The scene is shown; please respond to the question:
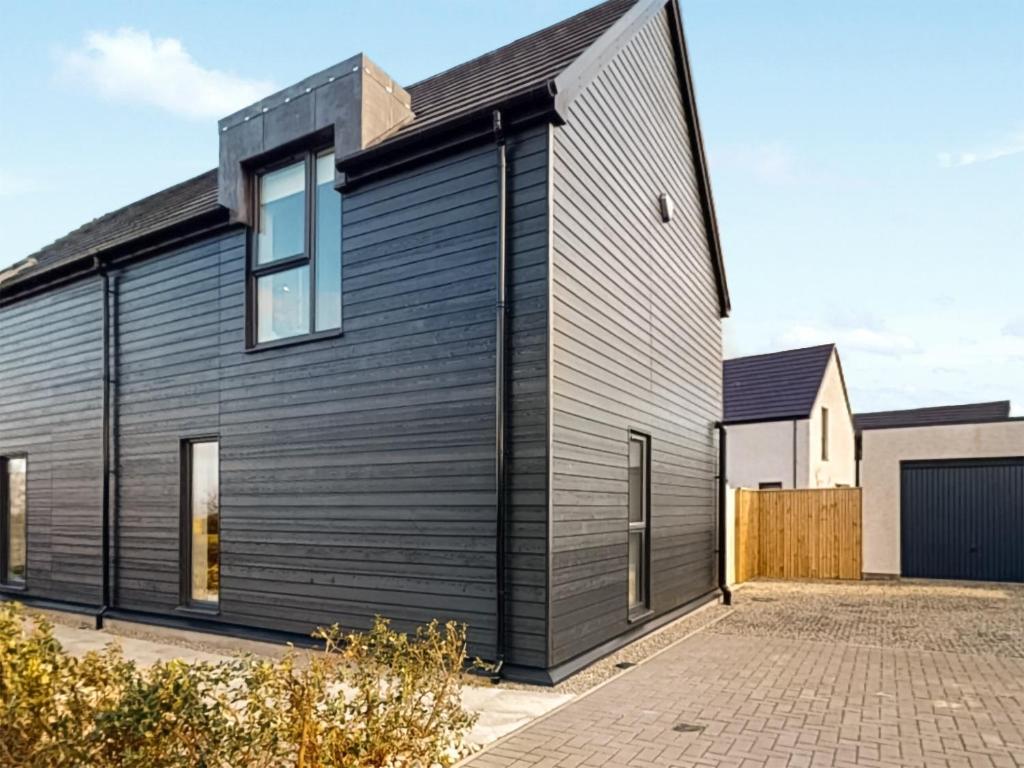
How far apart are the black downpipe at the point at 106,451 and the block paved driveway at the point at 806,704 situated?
691cm

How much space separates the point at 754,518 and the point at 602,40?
11145mm

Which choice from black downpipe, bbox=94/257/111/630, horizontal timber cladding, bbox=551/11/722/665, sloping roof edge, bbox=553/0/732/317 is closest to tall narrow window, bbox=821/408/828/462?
sloping roof edge, bbox=553/0/732/317

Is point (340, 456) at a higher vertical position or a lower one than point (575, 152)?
lower

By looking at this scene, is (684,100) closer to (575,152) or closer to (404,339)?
(575,152)

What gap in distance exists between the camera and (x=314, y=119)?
24.5 ft

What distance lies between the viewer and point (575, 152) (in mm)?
6641

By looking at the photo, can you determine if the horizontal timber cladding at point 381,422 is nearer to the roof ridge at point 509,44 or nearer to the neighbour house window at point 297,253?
the neighbour house window at point 297,253

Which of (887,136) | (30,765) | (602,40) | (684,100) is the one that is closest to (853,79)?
(887,136)

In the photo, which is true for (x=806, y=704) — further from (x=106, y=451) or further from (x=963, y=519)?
(x=963, y=519)

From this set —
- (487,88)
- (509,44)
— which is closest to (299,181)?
(487,88)

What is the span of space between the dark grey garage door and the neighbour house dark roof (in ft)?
20.6

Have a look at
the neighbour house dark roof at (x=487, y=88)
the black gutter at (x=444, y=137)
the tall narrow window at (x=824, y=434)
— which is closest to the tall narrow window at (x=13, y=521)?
the neighbour house dark roof at (x=487, y=88)

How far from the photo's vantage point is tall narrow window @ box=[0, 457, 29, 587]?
11.0 m

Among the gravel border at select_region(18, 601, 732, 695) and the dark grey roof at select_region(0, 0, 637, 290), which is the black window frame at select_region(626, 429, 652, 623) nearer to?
the gravel border at select_region(18, 601, 732, 695)
